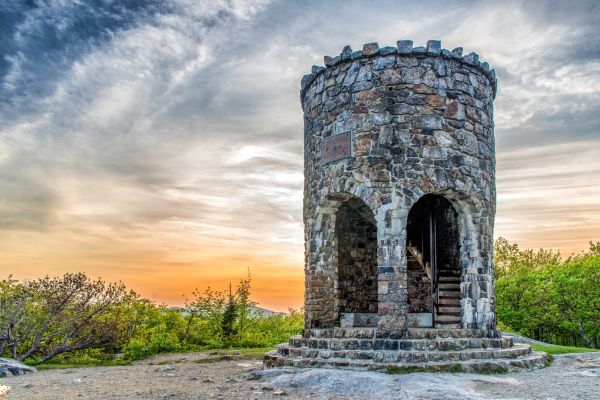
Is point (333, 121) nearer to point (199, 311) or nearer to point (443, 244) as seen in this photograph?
point (443, 244)

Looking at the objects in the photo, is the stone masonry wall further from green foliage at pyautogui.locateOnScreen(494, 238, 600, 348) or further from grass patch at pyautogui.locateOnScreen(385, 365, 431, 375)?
green foliage at pyautogui.locateOnScreen(494, 238, 600, 348)

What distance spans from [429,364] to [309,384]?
195cm

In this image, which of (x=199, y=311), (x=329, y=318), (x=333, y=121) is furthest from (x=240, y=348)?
(x=333, y=121)

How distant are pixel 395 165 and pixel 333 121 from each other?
5.16 feet

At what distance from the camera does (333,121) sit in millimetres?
10891

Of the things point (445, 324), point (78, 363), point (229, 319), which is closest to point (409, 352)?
point (445, 324)

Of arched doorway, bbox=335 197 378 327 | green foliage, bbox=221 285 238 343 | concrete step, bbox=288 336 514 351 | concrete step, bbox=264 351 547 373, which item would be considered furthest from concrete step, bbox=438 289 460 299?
green foliage, bbox=221 285 238 343

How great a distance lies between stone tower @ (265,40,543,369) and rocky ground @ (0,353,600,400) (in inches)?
31.0

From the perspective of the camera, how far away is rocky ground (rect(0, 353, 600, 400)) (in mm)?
7207

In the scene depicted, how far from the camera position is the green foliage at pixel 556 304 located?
56.7 ft

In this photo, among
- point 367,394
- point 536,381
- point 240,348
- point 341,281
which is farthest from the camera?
point 240,348

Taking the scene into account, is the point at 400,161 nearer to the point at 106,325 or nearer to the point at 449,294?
the point at 449,294

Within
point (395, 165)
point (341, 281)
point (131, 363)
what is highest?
point (395, 165)

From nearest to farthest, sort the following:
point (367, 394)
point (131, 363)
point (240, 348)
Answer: point (367, 394), point (131, 363), point (240, 348)
